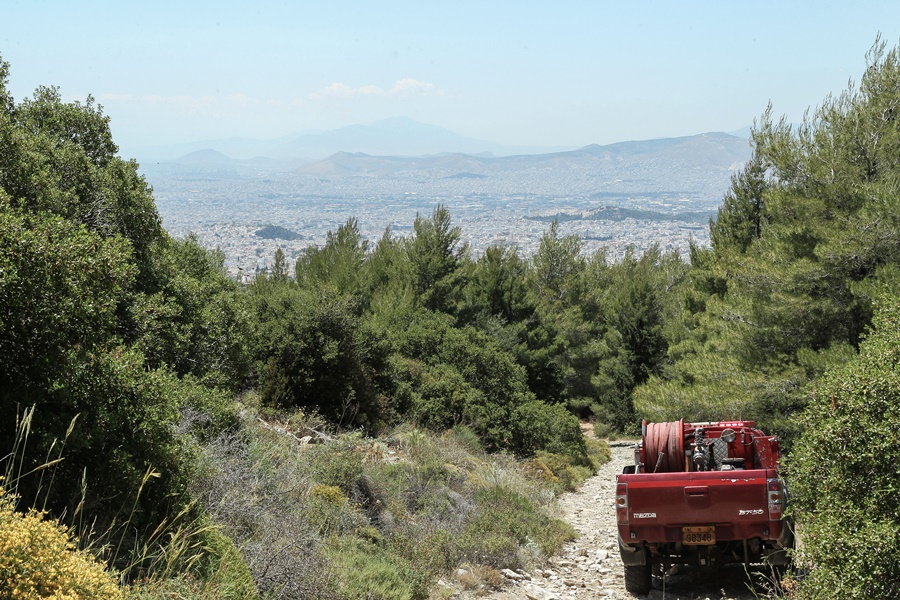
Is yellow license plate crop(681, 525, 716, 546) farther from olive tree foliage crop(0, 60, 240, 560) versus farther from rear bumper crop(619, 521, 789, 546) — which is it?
olive tree foliage crop(0, 60, 240, 560)

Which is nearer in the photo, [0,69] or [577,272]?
[0,69]

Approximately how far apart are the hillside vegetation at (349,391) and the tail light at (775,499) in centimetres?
69

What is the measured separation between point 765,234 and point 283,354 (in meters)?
12.1

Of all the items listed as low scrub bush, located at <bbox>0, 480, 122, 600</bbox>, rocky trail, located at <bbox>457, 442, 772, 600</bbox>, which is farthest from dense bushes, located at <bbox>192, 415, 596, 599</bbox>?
low scrub bush, located at <bbox>0, 480, 122, 600</bbox>

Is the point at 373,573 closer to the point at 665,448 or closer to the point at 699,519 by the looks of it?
the point at 699,519

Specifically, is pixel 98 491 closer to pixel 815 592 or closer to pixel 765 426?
pixel 815 592

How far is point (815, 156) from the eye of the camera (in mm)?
17000

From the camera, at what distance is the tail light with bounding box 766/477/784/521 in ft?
26.1

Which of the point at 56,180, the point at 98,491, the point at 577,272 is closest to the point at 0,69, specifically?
the point at 56,180

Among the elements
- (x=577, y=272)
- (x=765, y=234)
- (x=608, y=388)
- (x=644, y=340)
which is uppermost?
(x=765, y=234)

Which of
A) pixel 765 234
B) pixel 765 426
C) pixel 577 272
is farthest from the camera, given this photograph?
pixel 577 272

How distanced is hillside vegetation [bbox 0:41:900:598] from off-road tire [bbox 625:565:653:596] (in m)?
1.61

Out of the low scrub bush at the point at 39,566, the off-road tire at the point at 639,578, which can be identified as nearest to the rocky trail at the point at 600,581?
the off-road tire at the point at 639,578

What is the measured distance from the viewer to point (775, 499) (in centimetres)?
798
